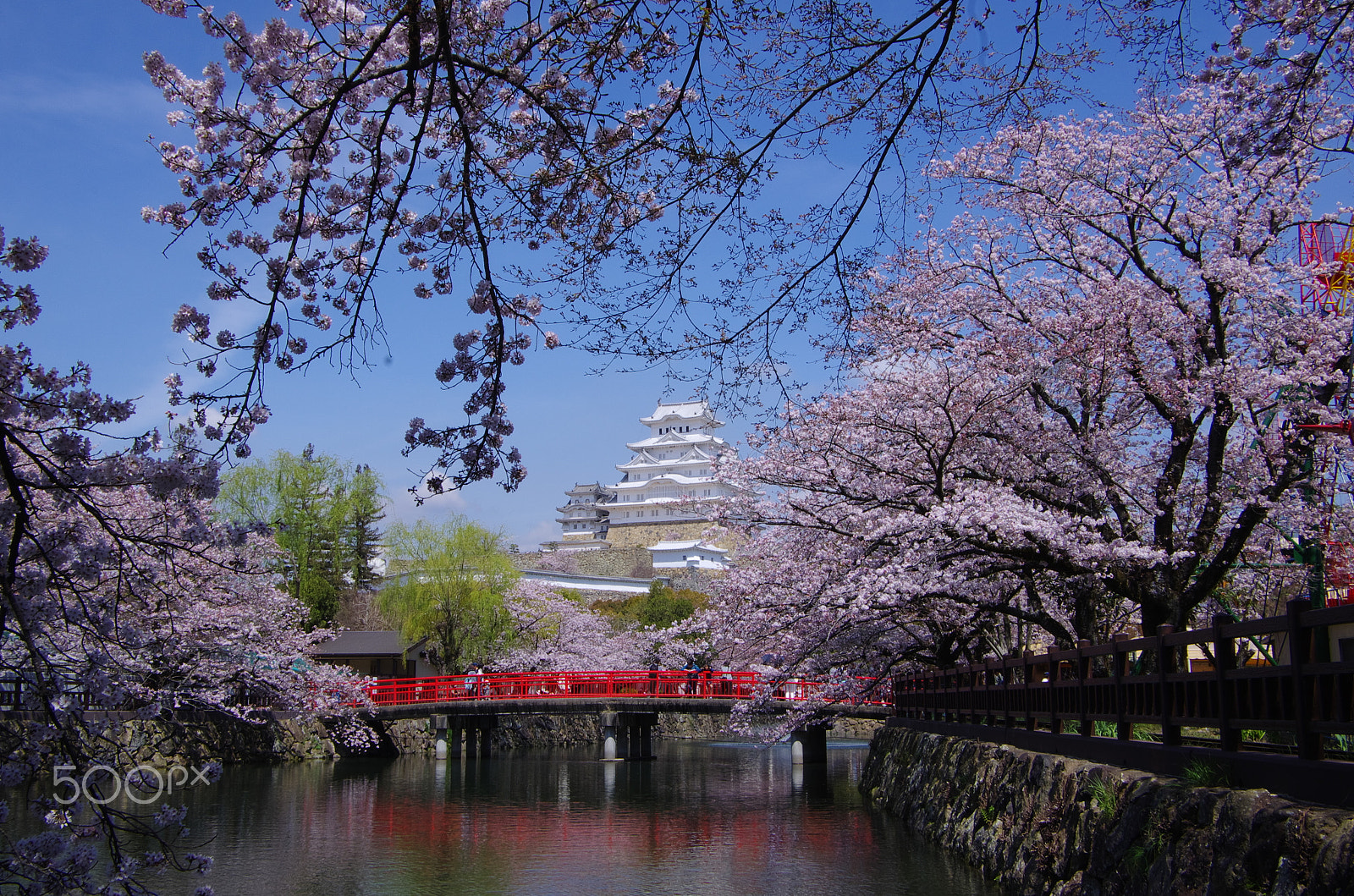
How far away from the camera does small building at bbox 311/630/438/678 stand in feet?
95.0

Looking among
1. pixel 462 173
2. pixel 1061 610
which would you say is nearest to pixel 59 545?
pixel 462 173

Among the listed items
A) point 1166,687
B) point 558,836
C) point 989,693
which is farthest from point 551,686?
point 1166,687

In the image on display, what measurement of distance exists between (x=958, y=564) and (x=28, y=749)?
26.0 ft

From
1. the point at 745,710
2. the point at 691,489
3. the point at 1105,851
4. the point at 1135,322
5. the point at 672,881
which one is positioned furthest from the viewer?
the point at 691,489

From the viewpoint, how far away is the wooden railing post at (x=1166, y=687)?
570 centimetres

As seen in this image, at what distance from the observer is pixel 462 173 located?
4.43 meters

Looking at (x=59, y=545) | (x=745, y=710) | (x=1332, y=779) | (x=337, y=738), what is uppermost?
(x=59, y=545)

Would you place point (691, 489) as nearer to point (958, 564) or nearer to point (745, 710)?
point (745, 710)

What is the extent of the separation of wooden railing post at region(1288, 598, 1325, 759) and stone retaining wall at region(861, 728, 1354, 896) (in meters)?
0.26

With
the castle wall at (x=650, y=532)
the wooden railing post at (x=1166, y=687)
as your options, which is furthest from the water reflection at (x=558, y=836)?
the castle wall at (x=650, y=532)

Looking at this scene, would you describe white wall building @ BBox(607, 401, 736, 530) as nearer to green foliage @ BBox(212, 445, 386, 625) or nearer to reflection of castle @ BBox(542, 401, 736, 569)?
reflection of castle @ BBox(542, 401, 736, 569)

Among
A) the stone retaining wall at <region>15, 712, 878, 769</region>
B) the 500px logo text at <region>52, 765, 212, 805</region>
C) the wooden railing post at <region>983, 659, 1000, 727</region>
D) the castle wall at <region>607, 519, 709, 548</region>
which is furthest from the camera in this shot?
the castle wall at <region>607, 519, 709, 548</region>

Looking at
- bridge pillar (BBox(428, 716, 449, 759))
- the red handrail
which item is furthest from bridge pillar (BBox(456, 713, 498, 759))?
the red handrail

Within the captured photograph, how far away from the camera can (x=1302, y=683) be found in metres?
Result: 4.32
